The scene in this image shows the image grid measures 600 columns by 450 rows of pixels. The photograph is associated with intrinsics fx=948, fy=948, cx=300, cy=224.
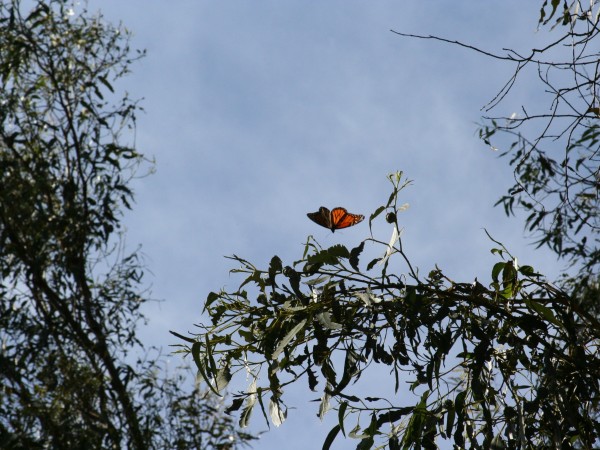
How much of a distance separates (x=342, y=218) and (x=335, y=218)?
2 centimetres

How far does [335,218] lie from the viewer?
6.77ft

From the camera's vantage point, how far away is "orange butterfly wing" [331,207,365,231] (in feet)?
6.69

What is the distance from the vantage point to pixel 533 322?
189 cm

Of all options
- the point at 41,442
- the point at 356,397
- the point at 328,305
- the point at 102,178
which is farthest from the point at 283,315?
the point at 102,178

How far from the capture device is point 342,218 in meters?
2.06

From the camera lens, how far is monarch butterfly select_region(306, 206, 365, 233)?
2027 millimetres

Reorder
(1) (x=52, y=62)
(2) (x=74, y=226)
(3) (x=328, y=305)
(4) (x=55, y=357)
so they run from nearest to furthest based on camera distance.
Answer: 1. (3) (x=328, y=305)
2. (4) (x=55, y=357)
3. (2) (x=74, y=226)
4. (1) (x=52, y=62)

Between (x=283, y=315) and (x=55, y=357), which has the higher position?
(x=55, y=357)

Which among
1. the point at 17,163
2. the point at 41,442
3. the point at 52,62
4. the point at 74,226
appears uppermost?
the point at 52,62

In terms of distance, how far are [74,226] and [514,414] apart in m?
4.55

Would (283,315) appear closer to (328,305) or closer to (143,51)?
(328,305)

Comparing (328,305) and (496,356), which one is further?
(496,356)

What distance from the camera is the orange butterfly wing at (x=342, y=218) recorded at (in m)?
2.04

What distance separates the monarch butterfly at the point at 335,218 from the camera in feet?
6.65
